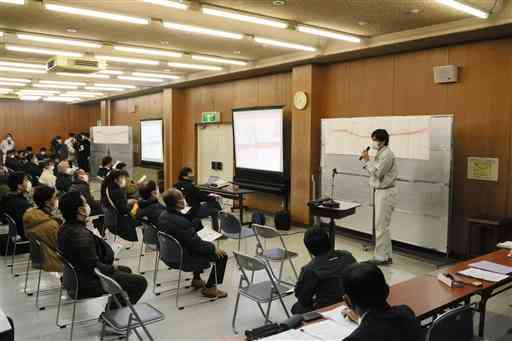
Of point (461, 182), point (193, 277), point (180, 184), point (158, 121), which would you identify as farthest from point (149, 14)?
point (158, 121)

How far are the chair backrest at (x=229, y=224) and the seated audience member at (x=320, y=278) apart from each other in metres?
2.44

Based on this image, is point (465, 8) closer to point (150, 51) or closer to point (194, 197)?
point (194, 197)

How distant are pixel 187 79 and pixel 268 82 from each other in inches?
93.5

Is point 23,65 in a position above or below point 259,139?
above

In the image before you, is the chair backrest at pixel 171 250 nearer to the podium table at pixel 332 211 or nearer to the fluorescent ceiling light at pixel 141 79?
the podium table at pixel 332 211

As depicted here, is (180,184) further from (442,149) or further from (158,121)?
(158,121)

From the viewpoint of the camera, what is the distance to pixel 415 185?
5914 millimetres

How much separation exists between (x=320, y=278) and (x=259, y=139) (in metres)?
5.91

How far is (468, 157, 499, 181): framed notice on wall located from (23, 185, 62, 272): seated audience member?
193 inches

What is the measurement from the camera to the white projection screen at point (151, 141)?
12375 millimetres

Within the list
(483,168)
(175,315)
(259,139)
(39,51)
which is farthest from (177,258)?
(39,51)

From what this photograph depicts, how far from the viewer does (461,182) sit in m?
5.75

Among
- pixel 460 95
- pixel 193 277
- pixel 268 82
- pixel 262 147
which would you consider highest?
pixel 268 82

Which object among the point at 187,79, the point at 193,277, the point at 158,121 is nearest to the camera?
the point at 193,277
